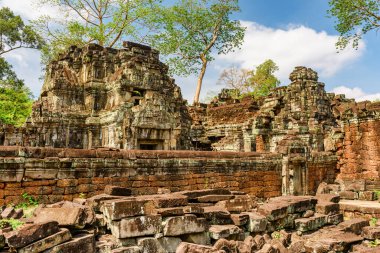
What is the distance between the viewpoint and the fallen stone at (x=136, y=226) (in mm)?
4156

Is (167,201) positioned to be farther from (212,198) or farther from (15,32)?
(15,32)

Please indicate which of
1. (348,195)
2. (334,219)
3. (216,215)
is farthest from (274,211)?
(348,195)

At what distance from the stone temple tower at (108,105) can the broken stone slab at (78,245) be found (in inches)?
294

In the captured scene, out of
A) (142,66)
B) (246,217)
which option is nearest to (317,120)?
(142,66)

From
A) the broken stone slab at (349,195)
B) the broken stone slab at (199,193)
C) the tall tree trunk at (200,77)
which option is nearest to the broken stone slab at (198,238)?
the broken stone slab at (199,193)

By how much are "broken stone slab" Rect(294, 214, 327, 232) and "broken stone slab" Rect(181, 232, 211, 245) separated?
2148 mm

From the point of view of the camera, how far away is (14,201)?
5.27 meters

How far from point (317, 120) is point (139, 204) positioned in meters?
16.1

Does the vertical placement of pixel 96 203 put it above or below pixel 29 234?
above

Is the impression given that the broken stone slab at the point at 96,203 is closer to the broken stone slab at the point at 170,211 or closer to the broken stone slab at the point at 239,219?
the broken stone slab at the point at 170,211

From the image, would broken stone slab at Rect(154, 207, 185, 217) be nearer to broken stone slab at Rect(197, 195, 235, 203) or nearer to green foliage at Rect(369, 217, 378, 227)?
broken stone slab at Rect(197, 195, 235, 203)

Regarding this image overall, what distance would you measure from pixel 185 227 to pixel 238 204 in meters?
1.52

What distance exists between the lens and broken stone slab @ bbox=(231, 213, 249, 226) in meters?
5.29

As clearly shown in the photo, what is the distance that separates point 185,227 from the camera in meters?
4.61
